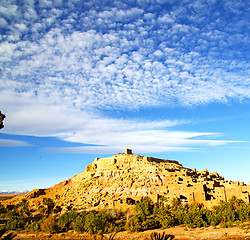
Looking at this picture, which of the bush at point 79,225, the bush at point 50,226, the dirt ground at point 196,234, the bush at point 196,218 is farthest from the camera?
the bush at point 50,226

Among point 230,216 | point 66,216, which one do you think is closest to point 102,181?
point 66,216

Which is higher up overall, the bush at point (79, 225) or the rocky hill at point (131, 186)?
the rocky hill at point (131, 186)

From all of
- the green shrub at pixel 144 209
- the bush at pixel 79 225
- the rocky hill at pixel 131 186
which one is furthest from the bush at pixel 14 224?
the green shrub at pixel 144 209

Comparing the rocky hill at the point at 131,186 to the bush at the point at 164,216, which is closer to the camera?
the bush at the point at 164,216

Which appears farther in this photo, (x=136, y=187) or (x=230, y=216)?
(x=136, y=187)

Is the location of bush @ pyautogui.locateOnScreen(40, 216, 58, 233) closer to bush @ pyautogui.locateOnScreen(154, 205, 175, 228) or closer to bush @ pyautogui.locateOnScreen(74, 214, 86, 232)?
bush @ pyautogui.locateOnScreen(74, 214, 86, 232)

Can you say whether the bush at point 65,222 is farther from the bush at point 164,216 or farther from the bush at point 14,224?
the bush at point 164,216

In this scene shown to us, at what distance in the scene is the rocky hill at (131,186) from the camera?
145 ft

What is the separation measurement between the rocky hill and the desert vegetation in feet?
6.56

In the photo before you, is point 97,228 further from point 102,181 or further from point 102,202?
point 102,181

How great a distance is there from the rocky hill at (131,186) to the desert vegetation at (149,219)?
6.56 feet

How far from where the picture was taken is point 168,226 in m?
40.1

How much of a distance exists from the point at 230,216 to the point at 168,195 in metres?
13.2

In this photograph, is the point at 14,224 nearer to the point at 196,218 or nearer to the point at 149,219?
the point at 149,219
